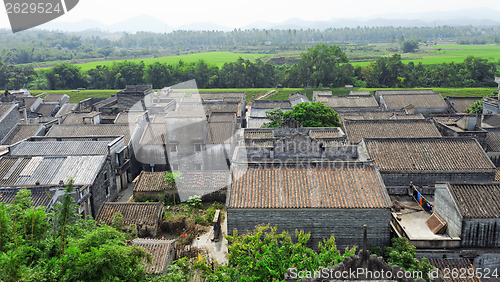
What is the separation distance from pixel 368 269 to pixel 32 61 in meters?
141

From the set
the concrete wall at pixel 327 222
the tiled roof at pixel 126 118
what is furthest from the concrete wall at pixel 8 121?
the concrete wall at pixel 327 222

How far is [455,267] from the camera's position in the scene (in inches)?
613

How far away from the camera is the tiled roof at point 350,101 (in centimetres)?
4578

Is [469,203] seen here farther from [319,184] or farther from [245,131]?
[245,131]

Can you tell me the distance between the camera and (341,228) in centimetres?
1636

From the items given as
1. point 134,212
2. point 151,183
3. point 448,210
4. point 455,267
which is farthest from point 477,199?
point 151,183

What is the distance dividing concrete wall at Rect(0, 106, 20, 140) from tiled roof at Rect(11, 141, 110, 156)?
8472mm

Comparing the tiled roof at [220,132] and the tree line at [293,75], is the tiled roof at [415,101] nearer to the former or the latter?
the tree line at [293,75]

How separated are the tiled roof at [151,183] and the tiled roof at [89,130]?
671cm

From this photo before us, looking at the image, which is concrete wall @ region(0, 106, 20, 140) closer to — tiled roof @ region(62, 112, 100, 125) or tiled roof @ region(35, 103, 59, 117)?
tiled roof @ region(62, 112, 100, 125)

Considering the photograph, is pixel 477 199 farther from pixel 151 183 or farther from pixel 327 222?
pixel 151 183

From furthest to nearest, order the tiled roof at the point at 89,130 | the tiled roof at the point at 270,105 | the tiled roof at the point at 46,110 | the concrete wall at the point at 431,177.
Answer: the tiled roof at the point at 46,110 → the tiled roof at the point at 270,105 → the tiled roof at the point at 89,130 → the concrete wall at the point at 431,177

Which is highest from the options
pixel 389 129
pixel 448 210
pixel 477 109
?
pixel 389 129

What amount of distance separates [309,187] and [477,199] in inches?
297
